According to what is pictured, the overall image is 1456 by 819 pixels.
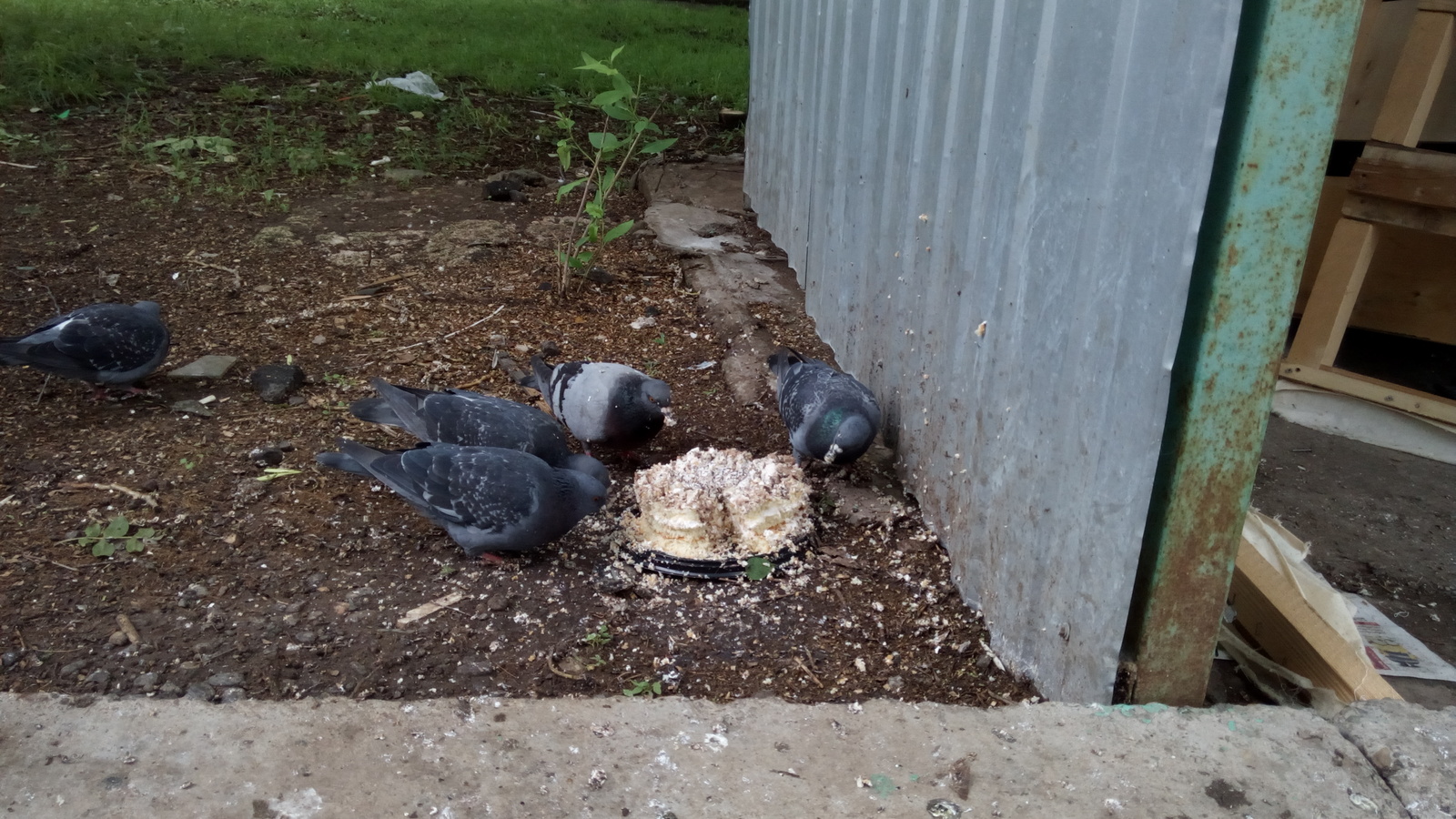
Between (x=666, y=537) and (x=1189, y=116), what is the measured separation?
198 cm

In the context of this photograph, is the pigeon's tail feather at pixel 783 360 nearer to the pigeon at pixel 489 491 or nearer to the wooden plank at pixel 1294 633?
the pigeon at pixel 489 491

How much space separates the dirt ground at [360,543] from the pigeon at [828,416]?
8.5 inches

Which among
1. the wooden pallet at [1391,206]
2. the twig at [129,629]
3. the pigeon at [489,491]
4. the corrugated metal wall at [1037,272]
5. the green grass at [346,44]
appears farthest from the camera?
the green grass at [346,44]

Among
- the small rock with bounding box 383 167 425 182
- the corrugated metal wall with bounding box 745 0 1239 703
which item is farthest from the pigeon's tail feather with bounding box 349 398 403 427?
the small rock with bounding box 383 167 425 182

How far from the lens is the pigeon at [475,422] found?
11.0ft

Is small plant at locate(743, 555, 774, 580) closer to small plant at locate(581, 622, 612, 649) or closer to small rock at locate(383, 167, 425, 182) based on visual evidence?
small plant at locate(581, 622, 612, 649)

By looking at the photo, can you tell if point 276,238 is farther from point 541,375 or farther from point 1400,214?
point 1400,214

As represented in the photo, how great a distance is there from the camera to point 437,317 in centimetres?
480

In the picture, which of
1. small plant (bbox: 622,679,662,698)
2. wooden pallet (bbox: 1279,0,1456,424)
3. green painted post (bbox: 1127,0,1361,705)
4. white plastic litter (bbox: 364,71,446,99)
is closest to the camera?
green painted post (bbox: 1127,0,1361,705)

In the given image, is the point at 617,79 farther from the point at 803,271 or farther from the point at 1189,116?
the point at 1189,116

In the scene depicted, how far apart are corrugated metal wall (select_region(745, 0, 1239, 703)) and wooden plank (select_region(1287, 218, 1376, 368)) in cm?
217

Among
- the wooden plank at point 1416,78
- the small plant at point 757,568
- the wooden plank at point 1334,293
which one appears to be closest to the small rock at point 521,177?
the small plant at point 757,568

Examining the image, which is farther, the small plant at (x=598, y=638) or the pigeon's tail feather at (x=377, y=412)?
the pigeon's tail feather at (x=377, y=412)

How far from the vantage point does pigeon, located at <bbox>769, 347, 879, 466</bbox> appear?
318cm
